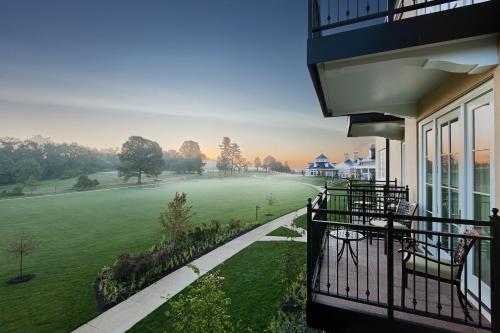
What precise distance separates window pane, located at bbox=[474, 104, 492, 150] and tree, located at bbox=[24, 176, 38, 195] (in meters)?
25.8

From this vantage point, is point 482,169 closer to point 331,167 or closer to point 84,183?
point 84,183

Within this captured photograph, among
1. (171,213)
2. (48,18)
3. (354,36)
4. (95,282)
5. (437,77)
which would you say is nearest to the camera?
(354,36)

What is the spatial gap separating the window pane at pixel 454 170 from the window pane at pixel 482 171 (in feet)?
1.72

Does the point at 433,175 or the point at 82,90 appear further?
the point at 82,90

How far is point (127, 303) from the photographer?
5.16 meters

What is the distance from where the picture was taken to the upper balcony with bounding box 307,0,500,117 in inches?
80.8

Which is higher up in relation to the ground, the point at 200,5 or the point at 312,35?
the point at 200,5

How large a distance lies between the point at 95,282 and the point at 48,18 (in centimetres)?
1627

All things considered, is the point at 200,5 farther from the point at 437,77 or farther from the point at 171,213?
the point at 437,77

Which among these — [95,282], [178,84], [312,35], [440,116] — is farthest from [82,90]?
[440,116]

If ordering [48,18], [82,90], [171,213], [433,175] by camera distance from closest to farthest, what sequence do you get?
[433,175] < [171,213] < [48,18] < [82,90]

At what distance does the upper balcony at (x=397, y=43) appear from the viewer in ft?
6.73

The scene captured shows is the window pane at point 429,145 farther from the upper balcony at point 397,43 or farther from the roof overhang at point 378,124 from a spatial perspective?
the roof overhang at point 378,124

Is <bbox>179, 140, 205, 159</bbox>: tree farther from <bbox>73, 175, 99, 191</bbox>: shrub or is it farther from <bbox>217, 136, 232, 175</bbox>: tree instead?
<bbox>73, 175, 99, 191</bbox>: shrub
